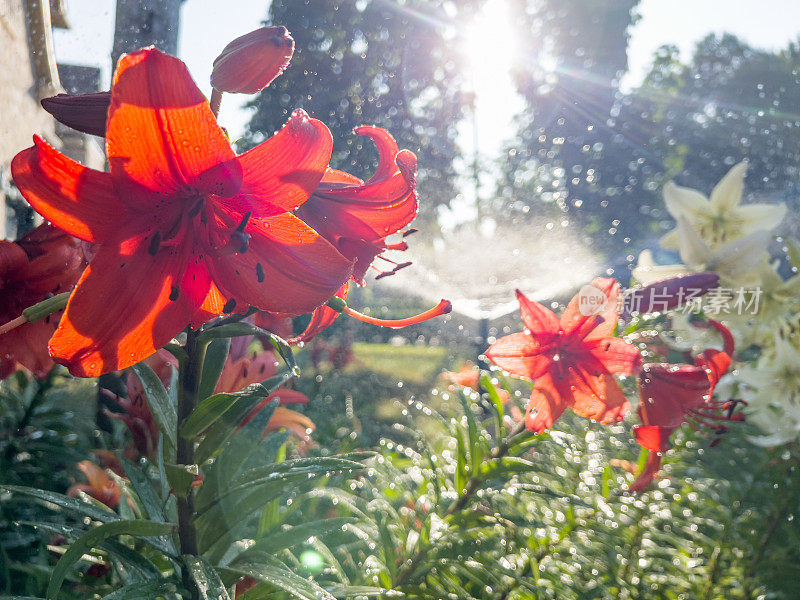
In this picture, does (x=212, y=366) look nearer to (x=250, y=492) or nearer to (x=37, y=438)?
(x=250, y=492)

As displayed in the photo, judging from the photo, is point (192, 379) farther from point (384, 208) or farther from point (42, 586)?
point (42, 586)

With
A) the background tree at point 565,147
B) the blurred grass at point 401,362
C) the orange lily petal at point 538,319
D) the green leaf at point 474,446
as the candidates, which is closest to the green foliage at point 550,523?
the green leaf at point 474,446

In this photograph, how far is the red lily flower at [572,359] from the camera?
2.05 ft

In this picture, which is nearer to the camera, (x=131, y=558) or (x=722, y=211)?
(x=131, y=558)

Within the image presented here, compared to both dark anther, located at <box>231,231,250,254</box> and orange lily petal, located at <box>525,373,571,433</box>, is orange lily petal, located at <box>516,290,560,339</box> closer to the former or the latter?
orange lily petal, located at <box>525,373,571,433</box>

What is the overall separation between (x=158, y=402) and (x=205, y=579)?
126mm

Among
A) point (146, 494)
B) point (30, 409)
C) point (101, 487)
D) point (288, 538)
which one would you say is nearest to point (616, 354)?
point (288, 538)

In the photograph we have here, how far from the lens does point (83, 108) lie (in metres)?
0.33

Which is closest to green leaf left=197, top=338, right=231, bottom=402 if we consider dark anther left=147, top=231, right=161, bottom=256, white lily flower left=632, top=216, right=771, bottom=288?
dark anther left=147, top=231, right=161, bottom=256

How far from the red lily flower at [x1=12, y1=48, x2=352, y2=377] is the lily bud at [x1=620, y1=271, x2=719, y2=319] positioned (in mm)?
417

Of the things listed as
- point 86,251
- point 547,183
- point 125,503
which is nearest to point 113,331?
point 86,251

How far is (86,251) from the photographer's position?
36cm

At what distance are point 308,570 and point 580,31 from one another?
1.86m

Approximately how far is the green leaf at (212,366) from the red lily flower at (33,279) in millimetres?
122
